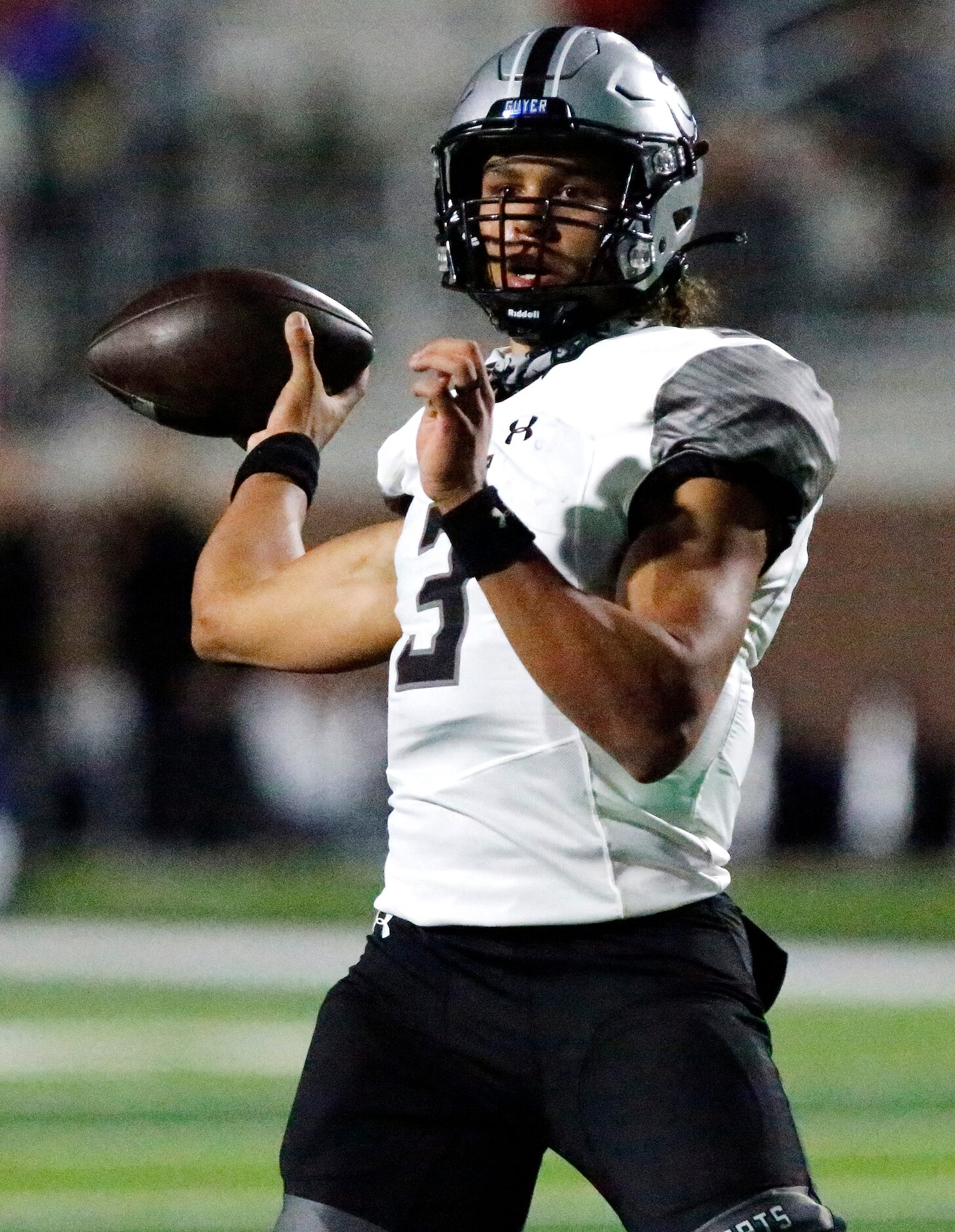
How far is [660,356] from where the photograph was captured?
6.64ft

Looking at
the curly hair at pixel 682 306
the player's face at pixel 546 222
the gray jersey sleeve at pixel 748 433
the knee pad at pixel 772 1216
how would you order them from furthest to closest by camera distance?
the curly hair at pixel 682 306 < the player's face at pixel 546 222 < the gray jersey sleeve at pixel 748 433 < the knee pad at pixel 772 1216

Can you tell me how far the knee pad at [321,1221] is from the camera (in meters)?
1.95

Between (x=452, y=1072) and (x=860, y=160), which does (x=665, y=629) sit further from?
(x=860, y=160)

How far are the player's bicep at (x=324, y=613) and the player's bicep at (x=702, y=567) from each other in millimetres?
483

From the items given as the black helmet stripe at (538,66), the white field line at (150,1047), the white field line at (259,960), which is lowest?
the white field line at (259,960)

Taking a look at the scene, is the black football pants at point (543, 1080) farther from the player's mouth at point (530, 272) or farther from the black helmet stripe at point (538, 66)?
the black helmet stripe at point (538, 66)

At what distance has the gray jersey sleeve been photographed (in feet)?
6.23

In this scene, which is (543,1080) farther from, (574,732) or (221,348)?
(221,348)

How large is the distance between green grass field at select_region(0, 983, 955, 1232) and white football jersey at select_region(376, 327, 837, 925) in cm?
200

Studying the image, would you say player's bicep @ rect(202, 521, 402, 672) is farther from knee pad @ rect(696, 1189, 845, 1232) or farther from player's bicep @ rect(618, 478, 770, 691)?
knee pad @ rect(696, 1189, 845, 1232)

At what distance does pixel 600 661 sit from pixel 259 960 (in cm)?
506

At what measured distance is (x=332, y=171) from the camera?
11.6 m

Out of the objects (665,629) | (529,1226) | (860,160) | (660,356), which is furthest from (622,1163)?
(860,160)

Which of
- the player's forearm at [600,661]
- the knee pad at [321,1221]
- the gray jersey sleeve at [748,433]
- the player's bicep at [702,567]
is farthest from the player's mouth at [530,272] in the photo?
the knee pad at [321,1221]
